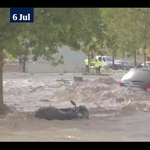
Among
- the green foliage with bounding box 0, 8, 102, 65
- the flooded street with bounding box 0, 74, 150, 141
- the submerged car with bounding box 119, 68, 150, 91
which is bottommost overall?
the flooded street with bounding box 0, 74, 150, 141

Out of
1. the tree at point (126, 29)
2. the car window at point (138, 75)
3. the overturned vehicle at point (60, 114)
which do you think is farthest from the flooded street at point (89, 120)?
the tree at point (126, 29)

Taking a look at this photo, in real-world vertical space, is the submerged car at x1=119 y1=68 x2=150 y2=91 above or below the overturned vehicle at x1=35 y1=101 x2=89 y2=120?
above


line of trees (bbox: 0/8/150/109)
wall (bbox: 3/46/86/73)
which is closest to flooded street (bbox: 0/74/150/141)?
line of trees (bbox: 0/8/150/109)

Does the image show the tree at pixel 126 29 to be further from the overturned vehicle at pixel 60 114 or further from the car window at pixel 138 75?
the car window at pixel 138 75

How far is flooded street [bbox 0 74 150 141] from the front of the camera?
34.3 ft

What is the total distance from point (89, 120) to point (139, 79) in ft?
16.8

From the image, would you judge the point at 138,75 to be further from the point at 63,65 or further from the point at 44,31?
the point at 63,65

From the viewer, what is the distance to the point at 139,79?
56.3 feet

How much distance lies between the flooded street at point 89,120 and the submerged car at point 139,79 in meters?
0.27

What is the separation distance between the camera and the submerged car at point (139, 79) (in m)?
17.0

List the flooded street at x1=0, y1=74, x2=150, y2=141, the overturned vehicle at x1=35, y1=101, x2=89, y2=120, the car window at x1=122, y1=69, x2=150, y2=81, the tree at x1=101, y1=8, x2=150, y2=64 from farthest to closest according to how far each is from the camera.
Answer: the car window at x1=122, y1=69, x2=150, y2=81, the tree at x1=101, y1=8, x2=150, y2=64, the overturned vehicle at x1=35, y1=101, x2=89, y2=120, the flooded street at x1=0, y1=74, x2=150, y2=141

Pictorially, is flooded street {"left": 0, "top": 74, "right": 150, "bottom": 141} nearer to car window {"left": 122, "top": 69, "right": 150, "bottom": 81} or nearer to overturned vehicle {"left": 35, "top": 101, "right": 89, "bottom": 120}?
overturned vehicle {"left": 35, "top": 101, "right": 89, "bottom": 120}

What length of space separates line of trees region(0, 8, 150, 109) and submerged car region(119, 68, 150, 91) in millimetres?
2126
